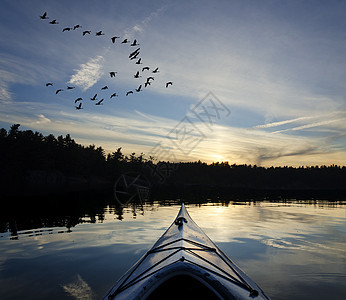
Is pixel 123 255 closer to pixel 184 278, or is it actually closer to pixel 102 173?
pixel 184 278


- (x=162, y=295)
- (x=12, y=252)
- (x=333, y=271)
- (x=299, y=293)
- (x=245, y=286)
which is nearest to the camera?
(x=245, y=286)

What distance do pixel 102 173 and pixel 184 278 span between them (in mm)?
116486

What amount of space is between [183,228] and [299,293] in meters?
4.86

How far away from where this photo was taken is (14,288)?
8.20m

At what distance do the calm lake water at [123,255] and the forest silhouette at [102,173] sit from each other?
121 feet

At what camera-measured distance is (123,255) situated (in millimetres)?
11758

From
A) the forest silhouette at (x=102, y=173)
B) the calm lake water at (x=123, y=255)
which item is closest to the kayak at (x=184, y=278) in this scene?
the calm lake water at (x=123, y=255)

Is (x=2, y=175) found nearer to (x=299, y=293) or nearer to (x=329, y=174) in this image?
(x=299, y=293)

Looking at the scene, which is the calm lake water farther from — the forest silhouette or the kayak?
the forest silhouette

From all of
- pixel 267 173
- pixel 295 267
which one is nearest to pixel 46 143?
pixel 295 267

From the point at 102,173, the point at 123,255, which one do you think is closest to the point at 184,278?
the point at 123,255

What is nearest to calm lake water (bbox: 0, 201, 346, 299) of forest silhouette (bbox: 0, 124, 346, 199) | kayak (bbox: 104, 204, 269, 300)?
kayak (bbox: 104, 204, 269, 300)

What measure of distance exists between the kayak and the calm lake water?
214 cm

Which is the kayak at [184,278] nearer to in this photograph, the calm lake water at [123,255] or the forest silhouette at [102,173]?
the calm lake water at [123,255]
